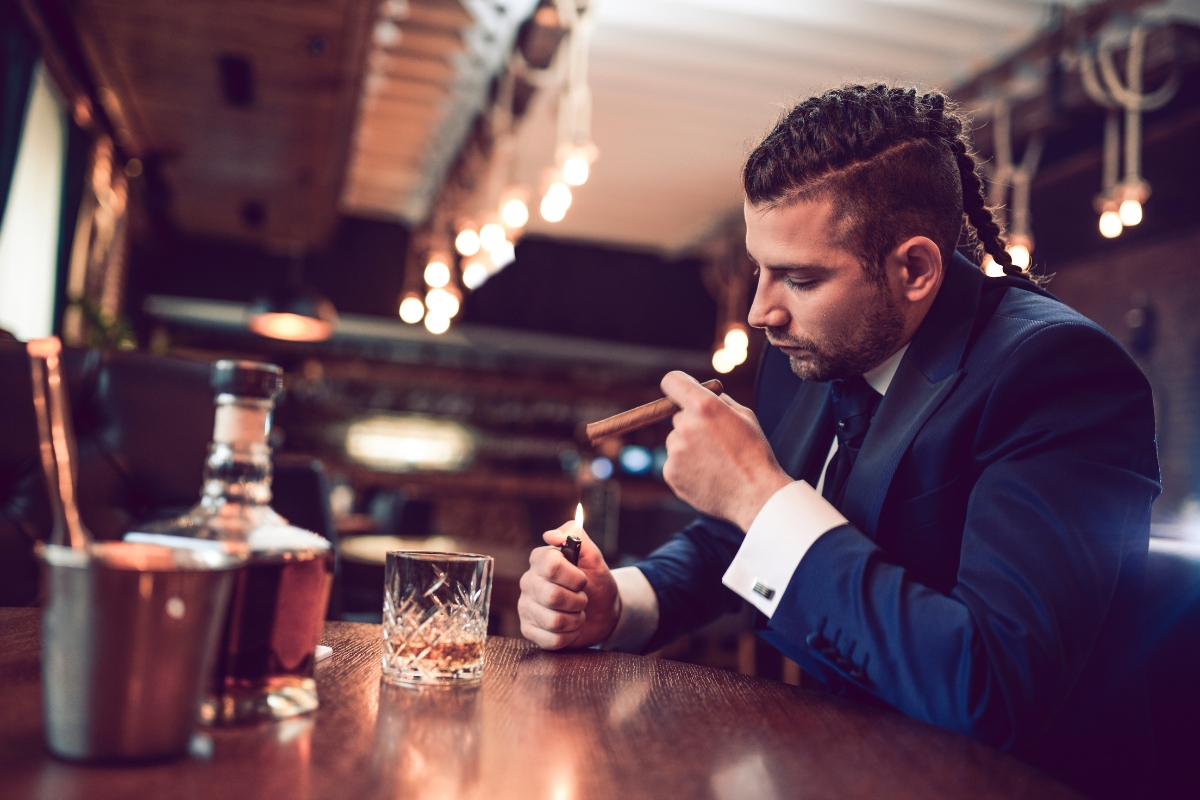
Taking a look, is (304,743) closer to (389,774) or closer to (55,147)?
(389,774)

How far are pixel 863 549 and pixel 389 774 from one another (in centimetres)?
61

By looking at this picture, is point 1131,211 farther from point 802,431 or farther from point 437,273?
point 437,273

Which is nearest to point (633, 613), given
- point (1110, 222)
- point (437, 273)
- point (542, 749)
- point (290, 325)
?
point (542, 749)

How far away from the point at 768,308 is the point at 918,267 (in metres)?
0.22

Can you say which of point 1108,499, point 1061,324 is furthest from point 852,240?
point 1108,499

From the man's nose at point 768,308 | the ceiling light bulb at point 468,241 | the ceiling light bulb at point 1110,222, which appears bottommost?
the man's nose at point 768,308

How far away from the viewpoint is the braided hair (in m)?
1.30

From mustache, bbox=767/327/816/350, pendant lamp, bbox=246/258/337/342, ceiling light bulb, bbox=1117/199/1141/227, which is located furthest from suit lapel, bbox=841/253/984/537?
pendant lamp, bbox=246/258/337/342

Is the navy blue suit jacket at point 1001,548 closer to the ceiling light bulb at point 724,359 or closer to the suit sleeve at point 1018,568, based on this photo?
the suit sleeve at point 1018,568

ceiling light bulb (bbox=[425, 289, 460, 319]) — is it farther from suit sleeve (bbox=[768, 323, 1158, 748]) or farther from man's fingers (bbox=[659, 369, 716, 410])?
suit sleeve (bbox=[768, 323, 1158, 748])

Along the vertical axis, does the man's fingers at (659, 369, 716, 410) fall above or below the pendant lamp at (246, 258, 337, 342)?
below

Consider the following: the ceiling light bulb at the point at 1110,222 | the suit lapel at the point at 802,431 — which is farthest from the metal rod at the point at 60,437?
the ceiling light bulb at the point at 1110,222

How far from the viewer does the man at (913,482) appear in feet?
3.20

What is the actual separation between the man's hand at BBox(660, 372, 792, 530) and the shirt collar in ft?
1.23
